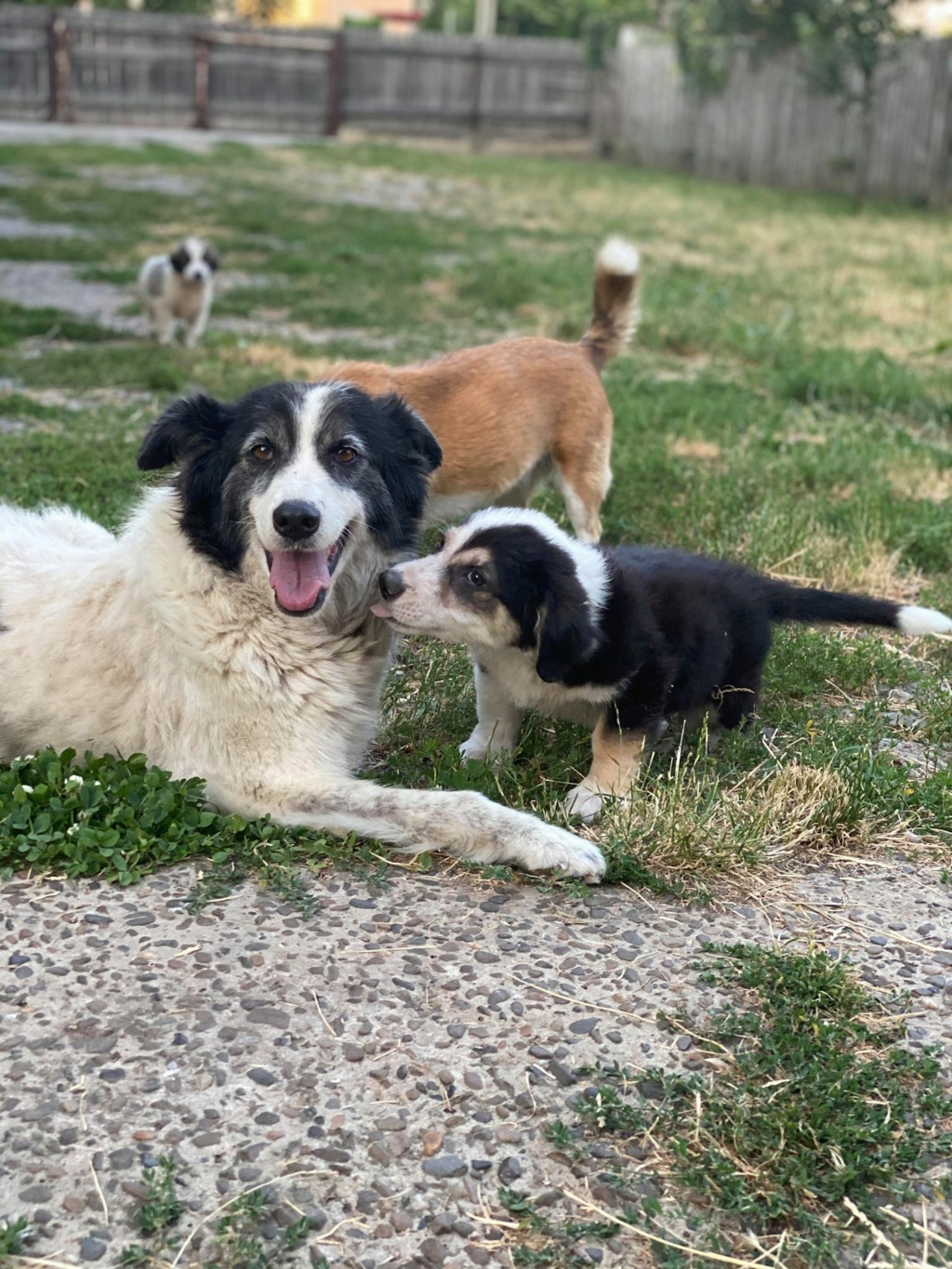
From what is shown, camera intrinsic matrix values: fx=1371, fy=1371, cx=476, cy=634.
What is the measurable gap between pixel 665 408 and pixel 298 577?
5.05 meters

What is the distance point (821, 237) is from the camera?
18.3 metres

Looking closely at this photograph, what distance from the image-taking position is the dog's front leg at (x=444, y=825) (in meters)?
3.37

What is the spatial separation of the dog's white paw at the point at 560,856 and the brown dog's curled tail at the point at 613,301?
12.0ft

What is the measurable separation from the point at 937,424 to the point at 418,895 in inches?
241

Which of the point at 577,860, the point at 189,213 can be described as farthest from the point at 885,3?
the point at 577,860

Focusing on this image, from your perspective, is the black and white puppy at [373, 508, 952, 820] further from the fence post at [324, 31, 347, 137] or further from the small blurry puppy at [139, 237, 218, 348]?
the fence post at [324, 31, 347, 137]

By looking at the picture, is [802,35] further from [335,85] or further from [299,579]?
[299,579]

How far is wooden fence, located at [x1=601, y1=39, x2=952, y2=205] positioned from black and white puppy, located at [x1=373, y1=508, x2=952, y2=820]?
71.1 ft

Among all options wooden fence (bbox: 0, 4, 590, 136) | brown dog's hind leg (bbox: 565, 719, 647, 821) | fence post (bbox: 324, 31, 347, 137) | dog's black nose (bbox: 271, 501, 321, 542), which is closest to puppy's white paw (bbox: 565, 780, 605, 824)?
brown dog's hind leg (bbox: 565, 719, 647, 821)

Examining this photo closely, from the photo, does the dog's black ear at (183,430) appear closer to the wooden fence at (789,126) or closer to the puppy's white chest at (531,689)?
the puppy's white chest at (531,689)

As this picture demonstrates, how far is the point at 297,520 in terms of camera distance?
11.3 feet

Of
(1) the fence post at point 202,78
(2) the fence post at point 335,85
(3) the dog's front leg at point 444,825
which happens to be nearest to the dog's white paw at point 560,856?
(3) the dog's front leg at point 444,825

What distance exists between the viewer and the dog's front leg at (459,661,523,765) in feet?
13.2

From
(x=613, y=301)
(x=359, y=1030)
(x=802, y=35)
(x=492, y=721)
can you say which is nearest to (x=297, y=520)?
(x=492, y=721)
